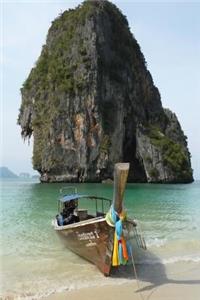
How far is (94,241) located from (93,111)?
162 feet

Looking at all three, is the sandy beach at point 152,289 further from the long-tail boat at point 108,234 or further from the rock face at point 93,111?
the rock face at point 93,111

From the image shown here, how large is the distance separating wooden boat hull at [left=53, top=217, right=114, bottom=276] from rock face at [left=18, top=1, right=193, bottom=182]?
46.1 meters

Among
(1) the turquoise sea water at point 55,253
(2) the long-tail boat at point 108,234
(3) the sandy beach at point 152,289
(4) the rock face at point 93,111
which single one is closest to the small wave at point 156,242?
(1) the turquoise sea water at point 55,253

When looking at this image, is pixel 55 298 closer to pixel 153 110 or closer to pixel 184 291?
pixel 184 291

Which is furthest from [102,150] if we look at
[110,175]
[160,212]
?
[160,212]

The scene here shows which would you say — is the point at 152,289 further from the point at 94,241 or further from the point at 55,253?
the point at 55,253

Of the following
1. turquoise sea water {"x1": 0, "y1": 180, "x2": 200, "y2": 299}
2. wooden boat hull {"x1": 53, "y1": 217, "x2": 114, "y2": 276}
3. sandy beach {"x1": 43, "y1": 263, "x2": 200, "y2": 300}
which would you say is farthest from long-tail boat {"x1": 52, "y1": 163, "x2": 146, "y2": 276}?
sandy beach {"x1": 43, "y1": 263, "x2": 200, "y2": 300}

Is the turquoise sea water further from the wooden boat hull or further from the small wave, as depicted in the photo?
the wooden boat hull

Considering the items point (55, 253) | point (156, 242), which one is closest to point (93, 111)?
point (156, 242)

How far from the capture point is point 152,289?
346 inches

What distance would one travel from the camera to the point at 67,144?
58.9 metres

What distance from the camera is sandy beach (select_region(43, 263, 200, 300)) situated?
8312 millimetres

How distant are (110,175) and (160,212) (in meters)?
35.8

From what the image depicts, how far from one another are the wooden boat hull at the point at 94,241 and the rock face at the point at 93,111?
4612cm
